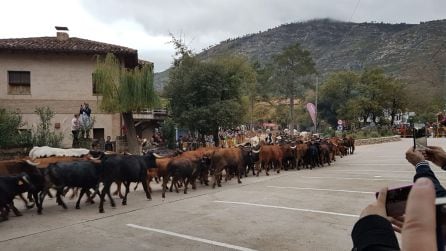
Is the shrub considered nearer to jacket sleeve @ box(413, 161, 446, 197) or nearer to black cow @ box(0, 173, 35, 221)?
black cow @ box(0, 173, 35, 221)

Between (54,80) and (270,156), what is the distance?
1192 centimetres

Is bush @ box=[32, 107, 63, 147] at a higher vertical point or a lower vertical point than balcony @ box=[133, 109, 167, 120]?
lower

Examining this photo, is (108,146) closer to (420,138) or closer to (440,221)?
(420,138)

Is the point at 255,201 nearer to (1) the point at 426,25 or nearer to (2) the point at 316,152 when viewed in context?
(2) the point at 316,152

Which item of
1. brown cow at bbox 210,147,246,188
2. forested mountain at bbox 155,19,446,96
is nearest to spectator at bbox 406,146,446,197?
brown cow at bbox 210,147,246,188

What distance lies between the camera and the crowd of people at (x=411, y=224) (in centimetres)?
148

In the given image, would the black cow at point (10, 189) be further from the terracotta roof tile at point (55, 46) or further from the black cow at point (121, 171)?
the terracotta roof tile at point (55, 46)

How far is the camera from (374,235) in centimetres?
176

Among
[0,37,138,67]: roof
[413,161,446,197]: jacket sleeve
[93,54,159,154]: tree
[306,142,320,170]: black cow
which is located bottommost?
[306,142,320,170]: black cow

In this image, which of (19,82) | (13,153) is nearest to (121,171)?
(13,153)

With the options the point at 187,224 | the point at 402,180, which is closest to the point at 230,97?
the point at 402,180

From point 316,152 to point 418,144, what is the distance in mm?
17436

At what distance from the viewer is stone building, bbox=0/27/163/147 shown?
70.8 ft

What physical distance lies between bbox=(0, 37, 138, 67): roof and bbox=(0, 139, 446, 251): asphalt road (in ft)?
38.1
